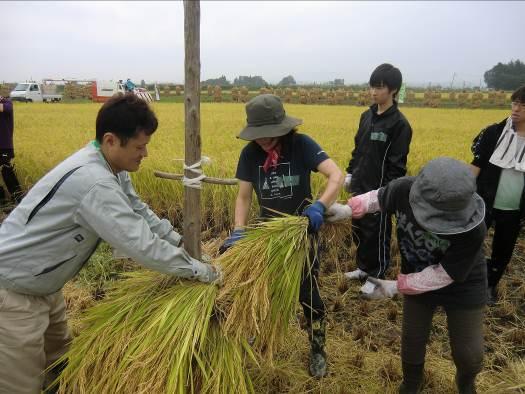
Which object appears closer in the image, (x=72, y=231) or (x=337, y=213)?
(x=72, y=231)

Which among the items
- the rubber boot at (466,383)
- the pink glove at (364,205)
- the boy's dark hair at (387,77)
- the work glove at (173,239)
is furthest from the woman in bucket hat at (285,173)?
the boy's dark hair at (387,77)

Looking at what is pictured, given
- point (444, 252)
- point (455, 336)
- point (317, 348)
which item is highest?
point (444, 252)

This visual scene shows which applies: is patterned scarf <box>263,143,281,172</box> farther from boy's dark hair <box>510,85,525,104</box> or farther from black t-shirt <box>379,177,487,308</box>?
boy's dark hair <box>510,85,525,104</box>

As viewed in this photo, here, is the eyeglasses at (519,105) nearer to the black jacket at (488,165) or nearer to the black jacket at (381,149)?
the black jacket at (488,165)

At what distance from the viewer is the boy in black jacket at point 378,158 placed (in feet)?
9.66

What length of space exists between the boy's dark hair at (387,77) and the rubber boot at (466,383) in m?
1.99

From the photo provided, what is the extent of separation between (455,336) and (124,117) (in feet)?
5.50

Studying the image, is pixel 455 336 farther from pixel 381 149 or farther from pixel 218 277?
pixel 381 149

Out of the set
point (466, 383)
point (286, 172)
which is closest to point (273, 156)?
point (286, 172)

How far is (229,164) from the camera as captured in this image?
187 inches

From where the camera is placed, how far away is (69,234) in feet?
4.73

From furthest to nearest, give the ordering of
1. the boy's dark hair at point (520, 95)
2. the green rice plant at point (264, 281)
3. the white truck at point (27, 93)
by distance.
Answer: the white truck at point (27, 93) < the boy's dark hair at point (520, 95) < the green rice plant at point (264, 281)

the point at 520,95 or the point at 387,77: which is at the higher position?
the point at 387,77

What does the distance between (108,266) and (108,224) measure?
7.29ft
